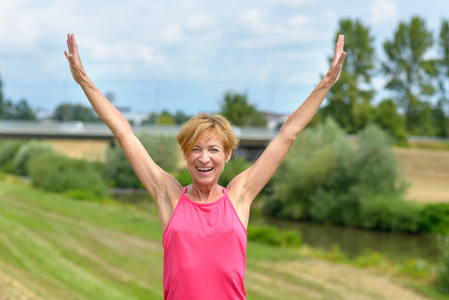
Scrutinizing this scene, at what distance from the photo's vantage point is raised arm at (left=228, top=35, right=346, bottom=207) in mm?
3234

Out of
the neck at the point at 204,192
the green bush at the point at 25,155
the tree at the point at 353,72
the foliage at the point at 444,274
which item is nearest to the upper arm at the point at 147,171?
the neck at the point at 204,192

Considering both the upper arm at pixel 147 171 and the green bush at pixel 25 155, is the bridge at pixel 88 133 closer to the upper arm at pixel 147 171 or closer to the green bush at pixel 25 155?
the green bush at pixel 25 155

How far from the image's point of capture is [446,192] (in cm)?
4322

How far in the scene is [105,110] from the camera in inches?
133

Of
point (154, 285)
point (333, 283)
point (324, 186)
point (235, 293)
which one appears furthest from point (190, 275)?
point (324, 186)

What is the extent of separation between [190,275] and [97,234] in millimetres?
18828

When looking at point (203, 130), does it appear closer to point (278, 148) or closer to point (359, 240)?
point (278, 148)

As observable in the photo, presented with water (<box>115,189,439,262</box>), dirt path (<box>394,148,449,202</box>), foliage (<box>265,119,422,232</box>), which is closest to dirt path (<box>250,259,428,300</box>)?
water (<box>115,189,439,262</box>)

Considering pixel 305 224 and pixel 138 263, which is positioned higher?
pixel 138 263

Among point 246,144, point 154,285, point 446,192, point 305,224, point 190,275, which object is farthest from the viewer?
point 246,144

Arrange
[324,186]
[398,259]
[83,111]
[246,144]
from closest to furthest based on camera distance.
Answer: [398,259], [324,186], [246,144], [83,111]

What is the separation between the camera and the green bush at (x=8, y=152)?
58.5m

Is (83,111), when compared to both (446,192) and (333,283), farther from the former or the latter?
(333,283)

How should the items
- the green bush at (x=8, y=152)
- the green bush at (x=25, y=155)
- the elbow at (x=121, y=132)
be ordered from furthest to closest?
the green bush at (x=8, y=152), the green bush at (x=25, y=155), the elbow at (x=121, y=132)
